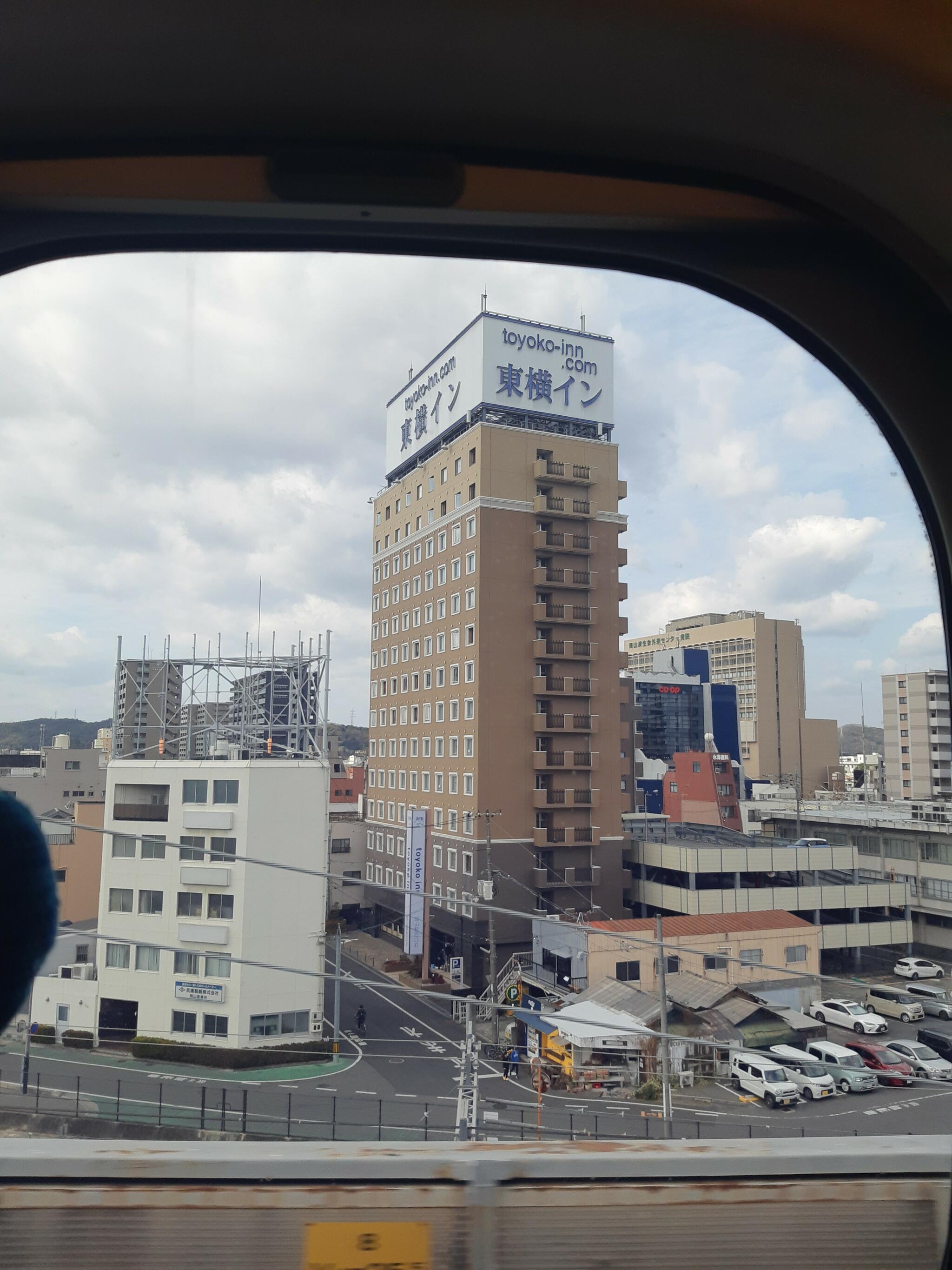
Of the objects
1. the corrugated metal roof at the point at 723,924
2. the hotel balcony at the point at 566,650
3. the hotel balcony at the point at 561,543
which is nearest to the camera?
the corrugated metal roof at the point at 723,924

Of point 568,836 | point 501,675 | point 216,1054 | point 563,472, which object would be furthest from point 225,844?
point 501,675

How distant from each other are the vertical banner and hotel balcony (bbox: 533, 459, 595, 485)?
140cm

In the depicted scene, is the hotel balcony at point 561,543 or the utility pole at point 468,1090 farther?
the hotel balcony at point 561,543

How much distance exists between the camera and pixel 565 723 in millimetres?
3850

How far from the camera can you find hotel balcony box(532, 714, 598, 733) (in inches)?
146

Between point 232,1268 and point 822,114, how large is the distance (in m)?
1.72

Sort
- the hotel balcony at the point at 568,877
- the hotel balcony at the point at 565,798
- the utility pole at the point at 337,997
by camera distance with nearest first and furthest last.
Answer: the utility pole at the point at 337,997 → the hotel balcony at the point at 568,877 → the hotel balcony at the point at 565,798

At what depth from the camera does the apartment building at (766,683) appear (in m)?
1.88

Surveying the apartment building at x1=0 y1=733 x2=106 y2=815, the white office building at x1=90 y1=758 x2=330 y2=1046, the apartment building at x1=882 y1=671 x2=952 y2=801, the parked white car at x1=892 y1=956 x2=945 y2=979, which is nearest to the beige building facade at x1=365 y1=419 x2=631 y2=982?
the white office building at x1=90 y1=758 x2=330 y2=1046

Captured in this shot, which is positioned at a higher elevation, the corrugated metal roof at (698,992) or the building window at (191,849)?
the building window at (191,849)

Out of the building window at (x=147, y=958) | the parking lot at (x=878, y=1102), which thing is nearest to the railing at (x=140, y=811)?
the building window at (x=147, y=958)

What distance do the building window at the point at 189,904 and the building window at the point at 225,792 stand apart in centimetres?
22

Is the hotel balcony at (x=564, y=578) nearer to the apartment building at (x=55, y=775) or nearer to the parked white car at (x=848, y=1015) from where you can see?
the parked white car at (x=848, y=1015)

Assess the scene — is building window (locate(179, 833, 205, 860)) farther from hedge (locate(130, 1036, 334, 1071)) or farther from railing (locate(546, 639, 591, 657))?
railing (locate(546, 639, 591, 657))
